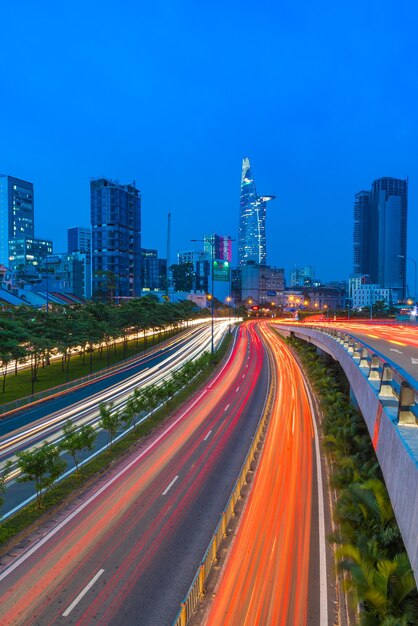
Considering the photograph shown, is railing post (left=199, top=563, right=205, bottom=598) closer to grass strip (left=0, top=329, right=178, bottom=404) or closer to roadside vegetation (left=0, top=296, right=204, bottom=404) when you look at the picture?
roadside vegetation (left=0, top=296, right=204, bottom=404)

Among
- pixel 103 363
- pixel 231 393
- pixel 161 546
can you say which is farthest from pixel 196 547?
pixel 103 363

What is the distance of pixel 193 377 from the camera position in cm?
4788

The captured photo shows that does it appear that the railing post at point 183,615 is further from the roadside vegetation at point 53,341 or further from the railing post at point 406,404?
the roadside vegetation at point 53,341

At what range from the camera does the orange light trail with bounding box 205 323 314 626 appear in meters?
11.9

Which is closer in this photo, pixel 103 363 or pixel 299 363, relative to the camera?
pixel 299 363

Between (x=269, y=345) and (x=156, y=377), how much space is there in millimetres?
32331

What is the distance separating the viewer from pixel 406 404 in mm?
8500

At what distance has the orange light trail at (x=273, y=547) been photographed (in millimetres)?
11852

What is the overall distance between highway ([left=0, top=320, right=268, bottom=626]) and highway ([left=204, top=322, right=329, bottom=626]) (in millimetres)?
1507

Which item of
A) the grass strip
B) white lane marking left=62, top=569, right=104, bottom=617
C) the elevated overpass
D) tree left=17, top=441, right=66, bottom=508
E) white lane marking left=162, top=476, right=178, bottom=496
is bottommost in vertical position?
white lane marking left=62, top=569, right=104, bottom=617

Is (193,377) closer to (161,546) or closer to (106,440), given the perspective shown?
(106,440)

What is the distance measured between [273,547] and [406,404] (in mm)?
9694

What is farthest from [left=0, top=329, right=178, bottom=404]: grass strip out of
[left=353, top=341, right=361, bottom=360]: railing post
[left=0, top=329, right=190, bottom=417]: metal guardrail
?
[left=353, top=341, right=361, bottom=360]: railing post

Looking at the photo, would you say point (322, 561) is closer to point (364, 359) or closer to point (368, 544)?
point (368, 544)
